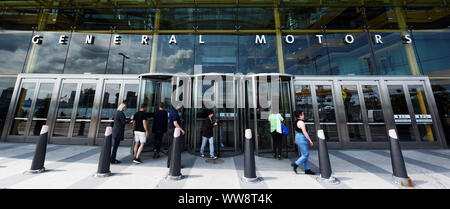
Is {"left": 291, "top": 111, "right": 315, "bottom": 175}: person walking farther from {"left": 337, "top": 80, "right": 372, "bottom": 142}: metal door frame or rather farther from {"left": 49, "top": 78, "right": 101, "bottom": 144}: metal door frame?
{"left": 49, "top": 78, "right": 101, "bottom": 144}: metal door frame

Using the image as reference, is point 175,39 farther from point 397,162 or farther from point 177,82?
point 397,162

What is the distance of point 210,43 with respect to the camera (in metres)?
8.23

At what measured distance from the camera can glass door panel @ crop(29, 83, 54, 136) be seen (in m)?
6.97

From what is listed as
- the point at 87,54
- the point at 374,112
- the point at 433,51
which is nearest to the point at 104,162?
the point at 87,54

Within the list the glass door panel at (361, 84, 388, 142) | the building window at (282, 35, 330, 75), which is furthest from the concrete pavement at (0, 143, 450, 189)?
the building window at (282, 35, 330, 75)

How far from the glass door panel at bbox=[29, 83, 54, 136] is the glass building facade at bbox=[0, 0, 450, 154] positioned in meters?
0.05

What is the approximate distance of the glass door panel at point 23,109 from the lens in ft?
22.9
